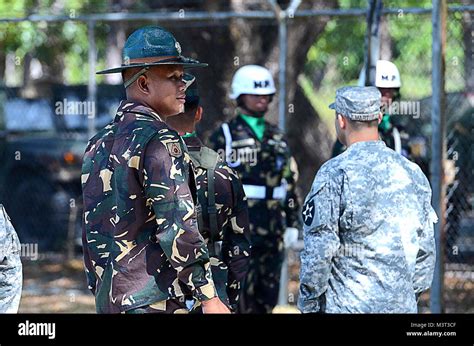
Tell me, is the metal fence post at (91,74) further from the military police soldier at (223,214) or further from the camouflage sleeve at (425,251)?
the camouflage sleeve at (425,251)

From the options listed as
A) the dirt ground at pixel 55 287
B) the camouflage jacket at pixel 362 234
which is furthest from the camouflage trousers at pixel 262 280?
the camouflage jacket at pixel 362 234

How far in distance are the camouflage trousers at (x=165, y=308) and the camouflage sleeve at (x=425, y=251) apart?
4.02 ft

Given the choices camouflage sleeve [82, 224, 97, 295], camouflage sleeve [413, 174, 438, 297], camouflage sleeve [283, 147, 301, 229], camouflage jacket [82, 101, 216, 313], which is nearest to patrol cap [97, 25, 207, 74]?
camouflage jacket [82, 101, 216, 313]

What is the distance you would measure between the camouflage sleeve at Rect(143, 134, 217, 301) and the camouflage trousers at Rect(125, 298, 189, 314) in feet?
Result: 0.51

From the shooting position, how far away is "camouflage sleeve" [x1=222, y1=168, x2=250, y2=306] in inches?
202

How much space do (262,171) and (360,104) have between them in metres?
2.96

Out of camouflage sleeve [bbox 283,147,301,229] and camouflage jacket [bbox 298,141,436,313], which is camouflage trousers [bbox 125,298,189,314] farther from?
camouflage sleeve [bbox 283,147,301,229]

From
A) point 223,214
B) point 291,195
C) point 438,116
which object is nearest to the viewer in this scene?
point 223,214

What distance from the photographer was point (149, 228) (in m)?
4.03

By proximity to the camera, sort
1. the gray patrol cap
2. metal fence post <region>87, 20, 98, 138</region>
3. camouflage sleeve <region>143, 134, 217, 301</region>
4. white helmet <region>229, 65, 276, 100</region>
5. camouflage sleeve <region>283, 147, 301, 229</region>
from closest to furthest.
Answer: camouflage sleeve <region>143, 134, 217, 301</region>
the gray patrol cap
camouflage sleeve <region>283, 147, 301, 229</region>
white helmet <region>229, 65, 276, 100</region>
metal fence post <region>87, 20, 98, 138</region>

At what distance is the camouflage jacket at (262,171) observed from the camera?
7.50m

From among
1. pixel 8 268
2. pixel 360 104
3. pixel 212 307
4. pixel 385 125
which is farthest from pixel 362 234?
pixel 385 125

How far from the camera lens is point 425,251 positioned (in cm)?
466

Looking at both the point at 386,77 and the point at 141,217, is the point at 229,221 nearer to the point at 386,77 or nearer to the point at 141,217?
the point at 141,217
